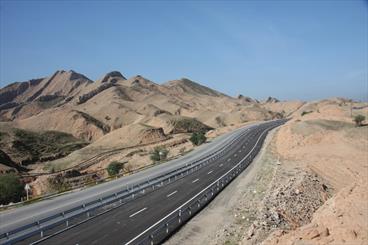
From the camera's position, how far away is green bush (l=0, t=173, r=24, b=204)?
46.1 metres

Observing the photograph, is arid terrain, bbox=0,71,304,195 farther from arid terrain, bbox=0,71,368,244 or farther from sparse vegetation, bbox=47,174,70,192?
sparse vegetation, bbox=47,174,70,192

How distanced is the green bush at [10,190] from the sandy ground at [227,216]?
24.0 metres

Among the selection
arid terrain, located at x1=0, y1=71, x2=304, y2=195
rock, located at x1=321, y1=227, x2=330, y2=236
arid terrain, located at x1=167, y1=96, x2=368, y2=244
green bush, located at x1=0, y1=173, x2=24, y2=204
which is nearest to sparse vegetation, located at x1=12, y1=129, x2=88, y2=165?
arid terrain, located at x1=0, y1=71, x2=304, y2=195

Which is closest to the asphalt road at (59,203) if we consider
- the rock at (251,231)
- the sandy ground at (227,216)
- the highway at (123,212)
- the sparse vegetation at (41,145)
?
the highway at (123,212)

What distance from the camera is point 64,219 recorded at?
78.3 ft

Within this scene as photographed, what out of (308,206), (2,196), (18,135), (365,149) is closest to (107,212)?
(308,206)

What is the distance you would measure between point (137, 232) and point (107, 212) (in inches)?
210

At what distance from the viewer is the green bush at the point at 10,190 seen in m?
46.1

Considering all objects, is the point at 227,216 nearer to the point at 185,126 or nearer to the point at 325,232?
the point at 325,232

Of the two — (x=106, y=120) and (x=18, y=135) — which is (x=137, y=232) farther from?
(x=106, y=120)

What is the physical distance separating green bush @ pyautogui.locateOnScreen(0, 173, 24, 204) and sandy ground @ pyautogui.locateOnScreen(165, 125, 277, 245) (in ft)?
78.7

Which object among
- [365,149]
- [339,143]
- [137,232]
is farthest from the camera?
[339,143]

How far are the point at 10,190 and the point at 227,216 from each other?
2871 centimetres

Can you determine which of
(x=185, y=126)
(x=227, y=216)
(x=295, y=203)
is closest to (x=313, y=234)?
(x=227, y=216)
